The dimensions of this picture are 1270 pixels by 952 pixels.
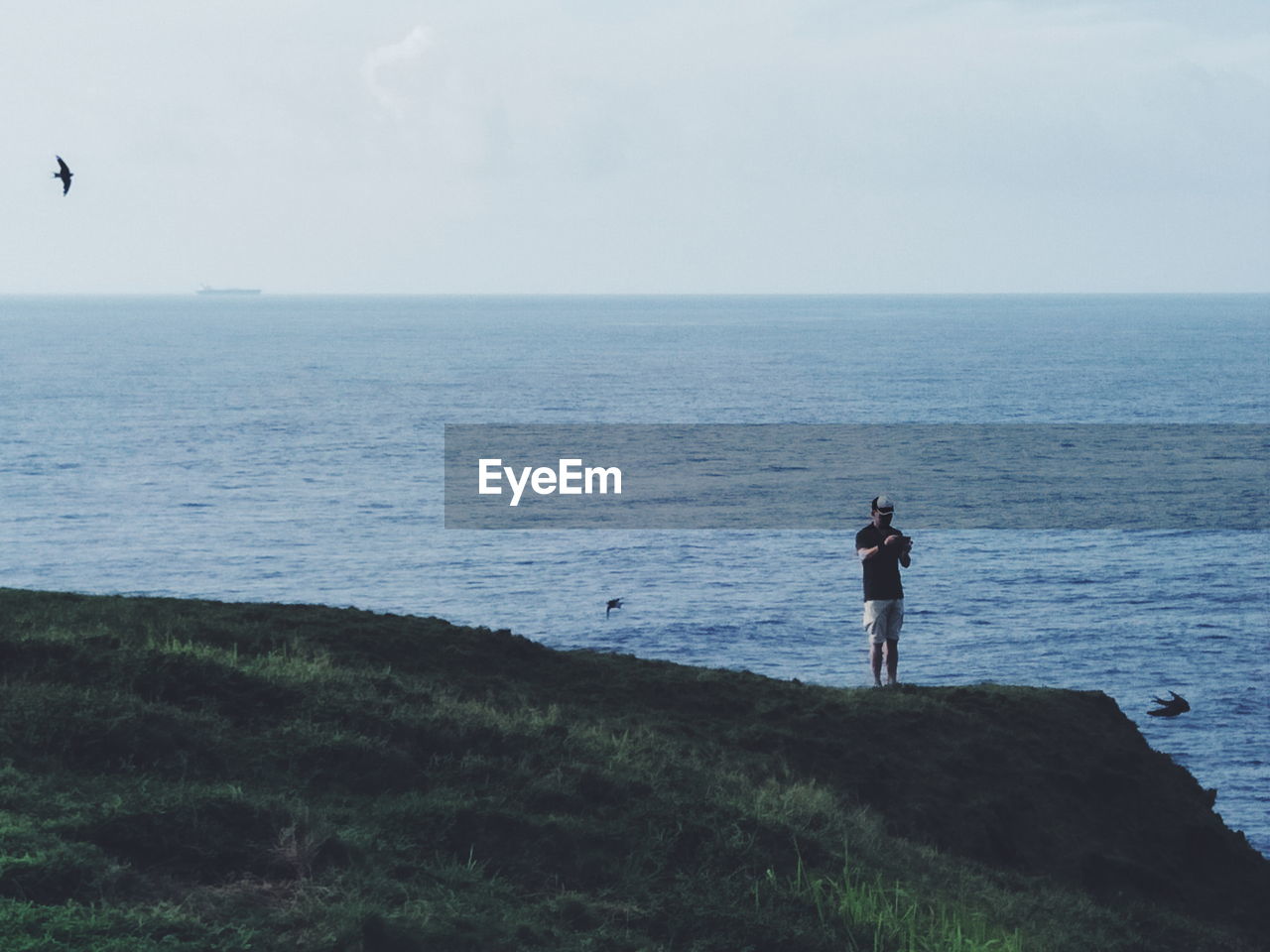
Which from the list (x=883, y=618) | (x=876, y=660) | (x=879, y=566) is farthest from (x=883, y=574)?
(x=876, y=660)

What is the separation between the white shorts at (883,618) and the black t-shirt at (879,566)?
0.12 m

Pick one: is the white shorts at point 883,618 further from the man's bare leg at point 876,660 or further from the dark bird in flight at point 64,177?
the dark bird in flight at point 64,177

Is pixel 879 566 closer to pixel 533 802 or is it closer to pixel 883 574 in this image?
pixel 883 574

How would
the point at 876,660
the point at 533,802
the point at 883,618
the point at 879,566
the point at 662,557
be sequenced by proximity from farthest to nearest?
the point at 662,557 < the point at 876,660 < the point at 883,618 < the point at 879,566 < the point at 533,802

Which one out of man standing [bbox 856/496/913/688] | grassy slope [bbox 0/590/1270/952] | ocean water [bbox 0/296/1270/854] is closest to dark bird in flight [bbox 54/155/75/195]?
grassy slope [bbox 0/590/1270/952]

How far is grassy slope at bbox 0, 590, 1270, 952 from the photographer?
8344mm

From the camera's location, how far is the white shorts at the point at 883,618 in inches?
627

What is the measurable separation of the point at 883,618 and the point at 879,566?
0.72 meters

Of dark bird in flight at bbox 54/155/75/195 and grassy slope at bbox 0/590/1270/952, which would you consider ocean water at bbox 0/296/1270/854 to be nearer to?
grassy slope at bbox 0/590/1270/952

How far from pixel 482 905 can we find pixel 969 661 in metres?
31.4

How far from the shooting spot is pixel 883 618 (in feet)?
52.5

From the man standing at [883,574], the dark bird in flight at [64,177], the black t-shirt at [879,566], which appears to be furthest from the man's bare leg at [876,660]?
the dark bird in flight at [64,177]

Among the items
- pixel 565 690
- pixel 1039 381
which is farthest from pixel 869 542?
pixel 1039 381

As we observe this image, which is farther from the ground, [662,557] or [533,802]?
[533,802]
